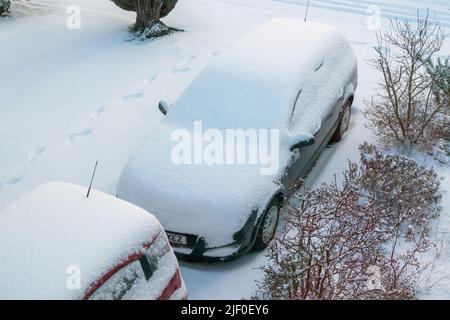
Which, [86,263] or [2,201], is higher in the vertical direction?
[86,263]

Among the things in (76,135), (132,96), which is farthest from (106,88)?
(76,135)

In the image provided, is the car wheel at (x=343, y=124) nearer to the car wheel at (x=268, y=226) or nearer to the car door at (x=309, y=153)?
the car door at (x=309, y=153)

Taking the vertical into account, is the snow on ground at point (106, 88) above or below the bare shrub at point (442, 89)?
below

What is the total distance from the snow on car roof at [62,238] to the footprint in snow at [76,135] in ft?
10.3

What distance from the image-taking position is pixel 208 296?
5.63 meters

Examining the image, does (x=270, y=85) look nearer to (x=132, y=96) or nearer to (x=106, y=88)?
(x=132, y=96)

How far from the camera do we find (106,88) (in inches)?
362

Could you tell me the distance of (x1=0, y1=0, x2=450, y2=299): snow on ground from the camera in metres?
7.06

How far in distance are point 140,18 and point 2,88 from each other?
3331mm

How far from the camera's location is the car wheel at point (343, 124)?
8.12 meters

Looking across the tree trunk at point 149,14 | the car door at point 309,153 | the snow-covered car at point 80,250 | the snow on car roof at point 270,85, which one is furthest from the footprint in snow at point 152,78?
the snow-covered car at point 80,250
